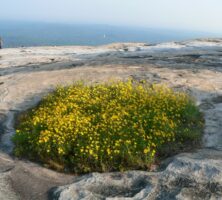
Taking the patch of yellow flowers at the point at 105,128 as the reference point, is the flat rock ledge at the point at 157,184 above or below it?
below

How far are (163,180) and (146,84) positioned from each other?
8.77 m

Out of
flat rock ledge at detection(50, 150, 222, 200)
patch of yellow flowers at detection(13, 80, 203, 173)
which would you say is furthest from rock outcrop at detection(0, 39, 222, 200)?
patch of yellow flowers at detection(13, 80, 203, 173)

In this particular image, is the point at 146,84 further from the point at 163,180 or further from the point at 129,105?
the point at 163,180

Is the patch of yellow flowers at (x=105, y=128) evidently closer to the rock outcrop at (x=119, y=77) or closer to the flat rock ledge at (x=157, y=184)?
the rock outcrop at (x=119, y=77)

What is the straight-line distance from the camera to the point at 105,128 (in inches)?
542

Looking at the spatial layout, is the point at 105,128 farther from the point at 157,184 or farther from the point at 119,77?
the point at 119,77

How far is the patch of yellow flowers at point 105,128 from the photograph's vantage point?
12625 mm

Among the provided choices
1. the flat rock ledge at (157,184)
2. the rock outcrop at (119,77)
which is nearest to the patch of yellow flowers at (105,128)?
the rock outcrop at (119,77)

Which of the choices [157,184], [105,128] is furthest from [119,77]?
[157,184]

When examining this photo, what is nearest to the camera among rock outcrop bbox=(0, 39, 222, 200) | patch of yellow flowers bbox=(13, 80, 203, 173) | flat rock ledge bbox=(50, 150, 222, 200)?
flat rock ledge bbox=(50, 150, 222, 200)

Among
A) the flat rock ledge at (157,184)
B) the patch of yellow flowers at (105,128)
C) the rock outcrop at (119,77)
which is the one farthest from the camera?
the patch of yellow flowers at (105,128)

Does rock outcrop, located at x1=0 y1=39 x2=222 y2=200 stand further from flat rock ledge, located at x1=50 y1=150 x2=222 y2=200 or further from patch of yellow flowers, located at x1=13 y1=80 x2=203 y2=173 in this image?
patch of yellow flowers, located at x1=13 y1=80 x2=203 y2=173

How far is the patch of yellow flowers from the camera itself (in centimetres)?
1262

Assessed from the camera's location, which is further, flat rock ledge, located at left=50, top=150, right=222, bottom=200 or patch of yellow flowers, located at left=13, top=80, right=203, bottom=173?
patch of yellow flowers, located at left=13, top=80, right=203, bottom=173
